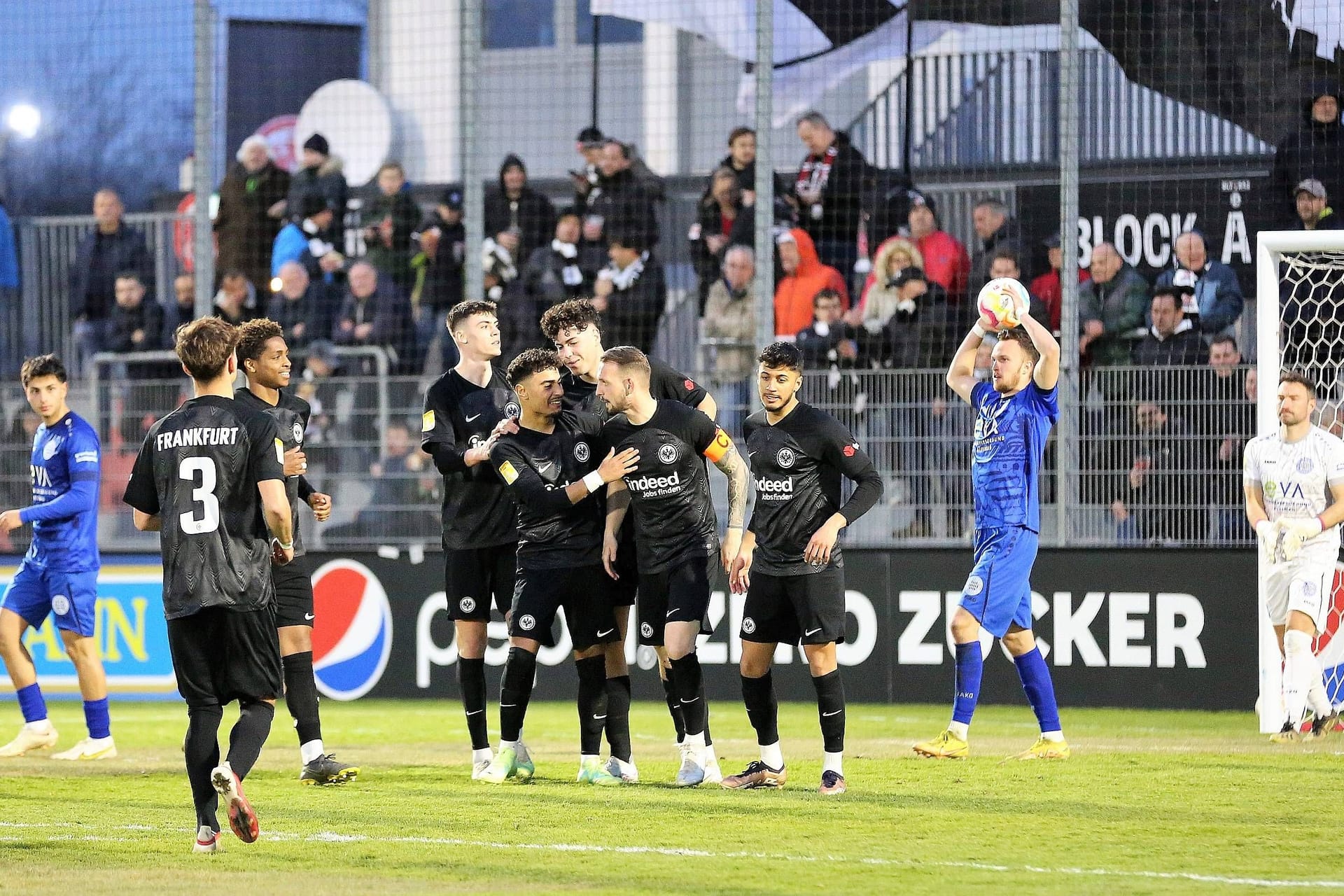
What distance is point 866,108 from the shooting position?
1334 cm

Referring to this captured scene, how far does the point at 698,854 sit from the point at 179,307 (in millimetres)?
9425

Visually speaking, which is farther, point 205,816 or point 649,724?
point 649,724

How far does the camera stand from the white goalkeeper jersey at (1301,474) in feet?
34.7

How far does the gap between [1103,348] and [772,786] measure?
5.32 metres

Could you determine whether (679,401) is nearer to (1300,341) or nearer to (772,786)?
(772,786)

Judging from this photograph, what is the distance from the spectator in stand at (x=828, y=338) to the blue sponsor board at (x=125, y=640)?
5217 mm

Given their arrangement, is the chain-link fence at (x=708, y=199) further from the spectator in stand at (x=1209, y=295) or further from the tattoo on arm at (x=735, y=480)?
the tattoo on arm at (x=735, y=480)

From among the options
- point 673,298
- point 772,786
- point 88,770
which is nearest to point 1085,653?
point 673,298

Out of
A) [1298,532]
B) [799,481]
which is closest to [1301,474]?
[1298,532]

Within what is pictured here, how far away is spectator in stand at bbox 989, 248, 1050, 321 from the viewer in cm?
1254

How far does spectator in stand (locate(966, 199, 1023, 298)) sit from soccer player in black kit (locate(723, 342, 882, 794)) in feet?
15.3

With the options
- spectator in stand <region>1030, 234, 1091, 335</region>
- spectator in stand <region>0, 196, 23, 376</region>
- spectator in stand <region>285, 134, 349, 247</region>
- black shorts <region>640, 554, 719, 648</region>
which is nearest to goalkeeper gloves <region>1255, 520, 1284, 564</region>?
spectator in stand <region>1030, 234, 1091, 335</region>

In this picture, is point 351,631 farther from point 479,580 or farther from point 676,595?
point 676,595

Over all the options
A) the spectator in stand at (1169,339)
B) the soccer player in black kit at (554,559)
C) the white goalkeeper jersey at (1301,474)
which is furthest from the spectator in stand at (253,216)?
the white goalkeeper jersey at (1301,474)
